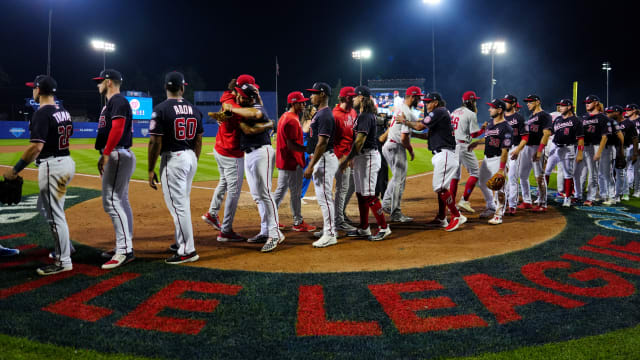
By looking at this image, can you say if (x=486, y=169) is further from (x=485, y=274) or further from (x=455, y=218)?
(x=485, y=274)

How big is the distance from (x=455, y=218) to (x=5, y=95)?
6417 centimetres

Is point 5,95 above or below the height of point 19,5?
below

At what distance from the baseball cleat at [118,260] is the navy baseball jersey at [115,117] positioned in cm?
132

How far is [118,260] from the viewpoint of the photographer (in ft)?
16.5

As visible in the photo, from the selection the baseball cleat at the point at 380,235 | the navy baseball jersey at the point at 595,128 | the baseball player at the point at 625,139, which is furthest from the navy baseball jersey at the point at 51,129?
the baseball player at the point at 625,139

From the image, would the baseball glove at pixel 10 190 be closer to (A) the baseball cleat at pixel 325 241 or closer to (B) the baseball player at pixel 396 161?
(A) the baseball cleat at pixel 325 241

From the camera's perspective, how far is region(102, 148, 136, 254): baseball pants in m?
5.04

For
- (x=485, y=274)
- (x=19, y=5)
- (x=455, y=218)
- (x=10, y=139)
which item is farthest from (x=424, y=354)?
(x=19, y=5)

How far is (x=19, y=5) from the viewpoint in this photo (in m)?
55.3

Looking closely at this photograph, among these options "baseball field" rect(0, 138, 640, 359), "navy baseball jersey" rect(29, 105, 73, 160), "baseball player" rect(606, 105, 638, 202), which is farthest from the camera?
"baseball player" rect(606, 105, 638, 202)

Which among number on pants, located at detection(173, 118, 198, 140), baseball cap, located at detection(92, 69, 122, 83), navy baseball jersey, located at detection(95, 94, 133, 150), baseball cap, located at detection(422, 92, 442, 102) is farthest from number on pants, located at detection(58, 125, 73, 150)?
baseball cap, located at detection(422, 92, 442, 102)

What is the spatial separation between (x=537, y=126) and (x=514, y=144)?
79cm

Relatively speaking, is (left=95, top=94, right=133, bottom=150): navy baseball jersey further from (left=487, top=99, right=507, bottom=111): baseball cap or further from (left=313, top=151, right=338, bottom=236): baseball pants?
(left=487, top=99, right=507, bottom=111): baseball cap

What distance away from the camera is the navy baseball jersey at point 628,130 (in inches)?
413
